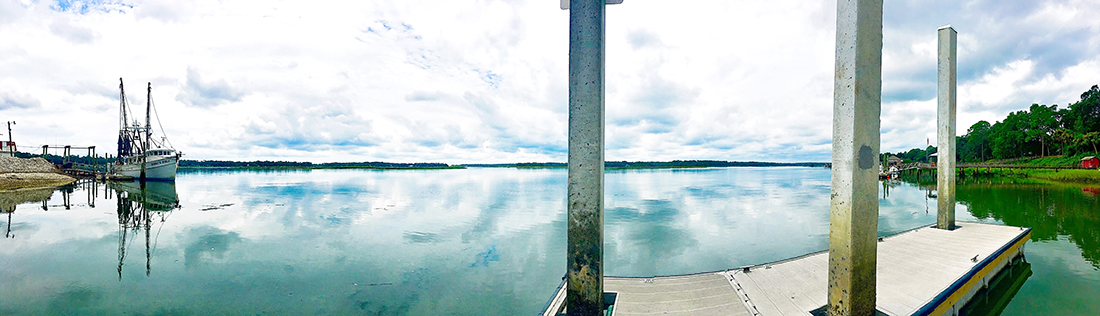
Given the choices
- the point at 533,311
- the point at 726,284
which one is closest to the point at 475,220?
the point at 533,311

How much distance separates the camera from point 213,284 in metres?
7.91

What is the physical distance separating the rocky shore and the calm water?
832 inches

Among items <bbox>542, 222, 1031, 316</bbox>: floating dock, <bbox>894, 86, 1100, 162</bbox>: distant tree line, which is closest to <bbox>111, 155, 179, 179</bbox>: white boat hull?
<bbox>542, 222, 1031, 316</bbox>: floating dock

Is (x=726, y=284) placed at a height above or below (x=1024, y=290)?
above

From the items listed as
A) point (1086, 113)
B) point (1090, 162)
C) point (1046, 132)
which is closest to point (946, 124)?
point (1090, 162)

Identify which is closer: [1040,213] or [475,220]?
[1040,213]

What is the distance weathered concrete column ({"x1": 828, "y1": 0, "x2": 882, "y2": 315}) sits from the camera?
3.55 m

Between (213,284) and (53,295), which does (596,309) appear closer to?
(213,284)

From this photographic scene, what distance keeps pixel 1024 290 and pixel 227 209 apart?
89.8ft

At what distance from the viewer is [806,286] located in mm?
5434

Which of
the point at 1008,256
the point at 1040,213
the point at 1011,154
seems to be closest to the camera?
the point at 1008,256

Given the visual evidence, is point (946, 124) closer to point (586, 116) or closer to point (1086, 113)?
point (586, 116)

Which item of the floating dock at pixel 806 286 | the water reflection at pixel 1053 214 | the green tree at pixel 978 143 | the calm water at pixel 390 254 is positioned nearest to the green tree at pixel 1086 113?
the green tree at pixel 978 143

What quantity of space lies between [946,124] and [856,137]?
27.4 ft
